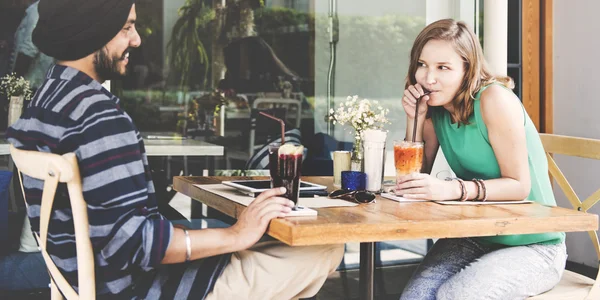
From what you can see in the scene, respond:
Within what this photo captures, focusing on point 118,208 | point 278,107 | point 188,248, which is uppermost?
point 278,107

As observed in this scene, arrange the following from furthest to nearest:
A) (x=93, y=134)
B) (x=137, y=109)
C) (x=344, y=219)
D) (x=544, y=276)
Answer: (x=137, y=109) → (x=544, y=276) → (x=344, y=219) → (x=93, y=134)

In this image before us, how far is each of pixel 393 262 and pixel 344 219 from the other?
2769 mm

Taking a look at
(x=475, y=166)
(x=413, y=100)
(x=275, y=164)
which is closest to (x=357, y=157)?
(x=413, y=100)

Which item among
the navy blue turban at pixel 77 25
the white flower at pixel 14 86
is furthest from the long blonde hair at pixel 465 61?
the white flower at pixel 14 86

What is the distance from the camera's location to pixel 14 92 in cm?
342

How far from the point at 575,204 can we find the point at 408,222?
120cm

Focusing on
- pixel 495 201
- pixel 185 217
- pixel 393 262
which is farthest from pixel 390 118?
pixel 495 201

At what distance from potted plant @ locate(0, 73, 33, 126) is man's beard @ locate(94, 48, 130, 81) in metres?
2.04

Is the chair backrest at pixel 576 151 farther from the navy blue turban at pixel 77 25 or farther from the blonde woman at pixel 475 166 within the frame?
the navy blue turban at pixel 77 25

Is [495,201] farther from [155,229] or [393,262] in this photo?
[393,262]

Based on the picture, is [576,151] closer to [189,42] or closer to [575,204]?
[575,204]

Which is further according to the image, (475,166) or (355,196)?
(475,166)

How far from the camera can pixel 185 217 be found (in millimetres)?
3848

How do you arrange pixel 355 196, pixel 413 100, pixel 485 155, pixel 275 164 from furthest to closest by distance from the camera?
pixel 413 100 < pixel 485 155 < pixel 355 196 < pixel 275 164
